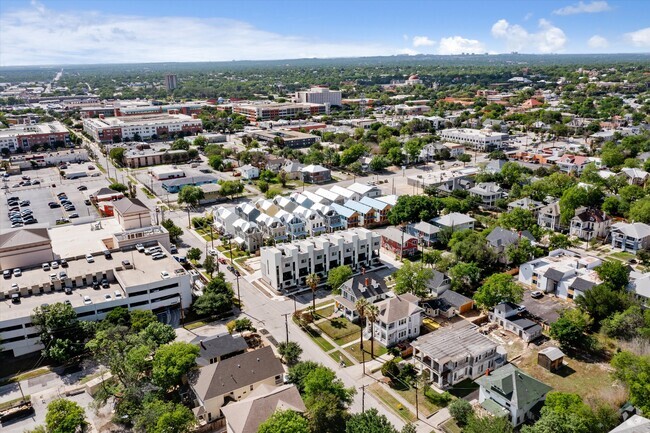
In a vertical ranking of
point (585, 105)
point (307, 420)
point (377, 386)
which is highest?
point (585, 105)

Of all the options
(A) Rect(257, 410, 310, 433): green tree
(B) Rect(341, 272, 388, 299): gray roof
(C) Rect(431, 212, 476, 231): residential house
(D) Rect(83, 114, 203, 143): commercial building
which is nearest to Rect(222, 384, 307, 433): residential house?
(A) Rect(257, 410, 310, 433): green tree

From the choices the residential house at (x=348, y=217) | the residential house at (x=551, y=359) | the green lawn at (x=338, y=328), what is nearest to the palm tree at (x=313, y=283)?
the green lawn at (x=338, y=328)

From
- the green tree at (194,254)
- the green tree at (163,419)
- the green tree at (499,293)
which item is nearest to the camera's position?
the green tree at (163,419)

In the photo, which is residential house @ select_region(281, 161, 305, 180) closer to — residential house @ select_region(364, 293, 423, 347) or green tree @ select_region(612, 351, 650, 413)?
residential house @ select_region(364, 293, 423, 347)

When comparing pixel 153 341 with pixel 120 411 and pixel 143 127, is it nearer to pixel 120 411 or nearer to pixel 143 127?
pixel 120 411

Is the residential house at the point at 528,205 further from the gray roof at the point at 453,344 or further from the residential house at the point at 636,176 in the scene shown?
the gray roof at the point at 453,344

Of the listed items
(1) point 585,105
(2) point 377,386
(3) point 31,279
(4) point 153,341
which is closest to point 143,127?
(3) point 31,279

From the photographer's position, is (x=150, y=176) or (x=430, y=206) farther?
(x=150, y=176)
